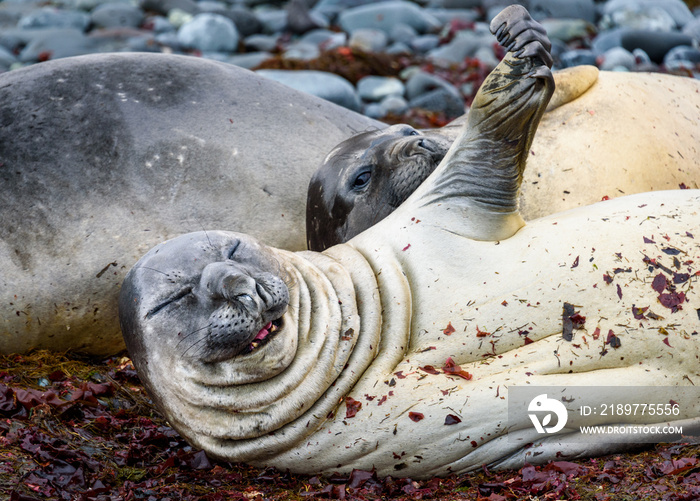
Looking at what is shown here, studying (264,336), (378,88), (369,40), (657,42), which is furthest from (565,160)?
(369,40)

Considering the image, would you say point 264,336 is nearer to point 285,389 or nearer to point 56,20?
point 285,389

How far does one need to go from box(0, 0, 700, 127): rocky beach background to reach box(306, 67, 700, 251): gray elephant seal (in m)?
3.81

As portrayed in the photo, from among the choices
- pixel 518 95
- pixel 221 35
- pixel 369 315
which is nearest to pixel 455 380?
pixel 369 315

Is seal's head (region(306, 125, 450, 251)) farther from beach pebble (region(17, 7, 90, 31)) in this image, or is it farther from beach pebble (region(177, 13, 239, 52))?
beach pebble (region(17, 7, 90, 31))

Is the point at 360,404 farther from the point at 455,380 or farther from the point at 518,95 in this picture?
the point at 518,95

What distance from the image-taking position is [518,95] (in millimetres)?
3643

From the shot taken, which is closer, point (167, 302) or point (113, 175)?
point (167, 302)

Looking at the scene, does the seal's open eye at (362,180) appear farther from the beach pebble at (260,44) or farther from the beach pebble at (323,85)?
the beach pebble at (260,44)

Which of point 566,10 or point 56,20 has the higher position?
point 566,10

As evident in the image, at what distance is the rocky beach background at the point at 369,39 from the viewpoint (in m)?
10.3

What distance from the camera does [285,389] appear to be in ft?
11.5

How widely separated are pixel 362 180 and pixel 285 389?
1593 mm

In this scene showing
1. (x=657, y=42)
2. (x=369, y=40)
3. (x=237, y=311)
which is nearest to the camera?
(x=237, y=311)

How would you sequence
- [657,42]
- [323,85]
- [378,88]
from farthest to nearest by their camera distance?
[657,42] < [378,88] < [323,85]
